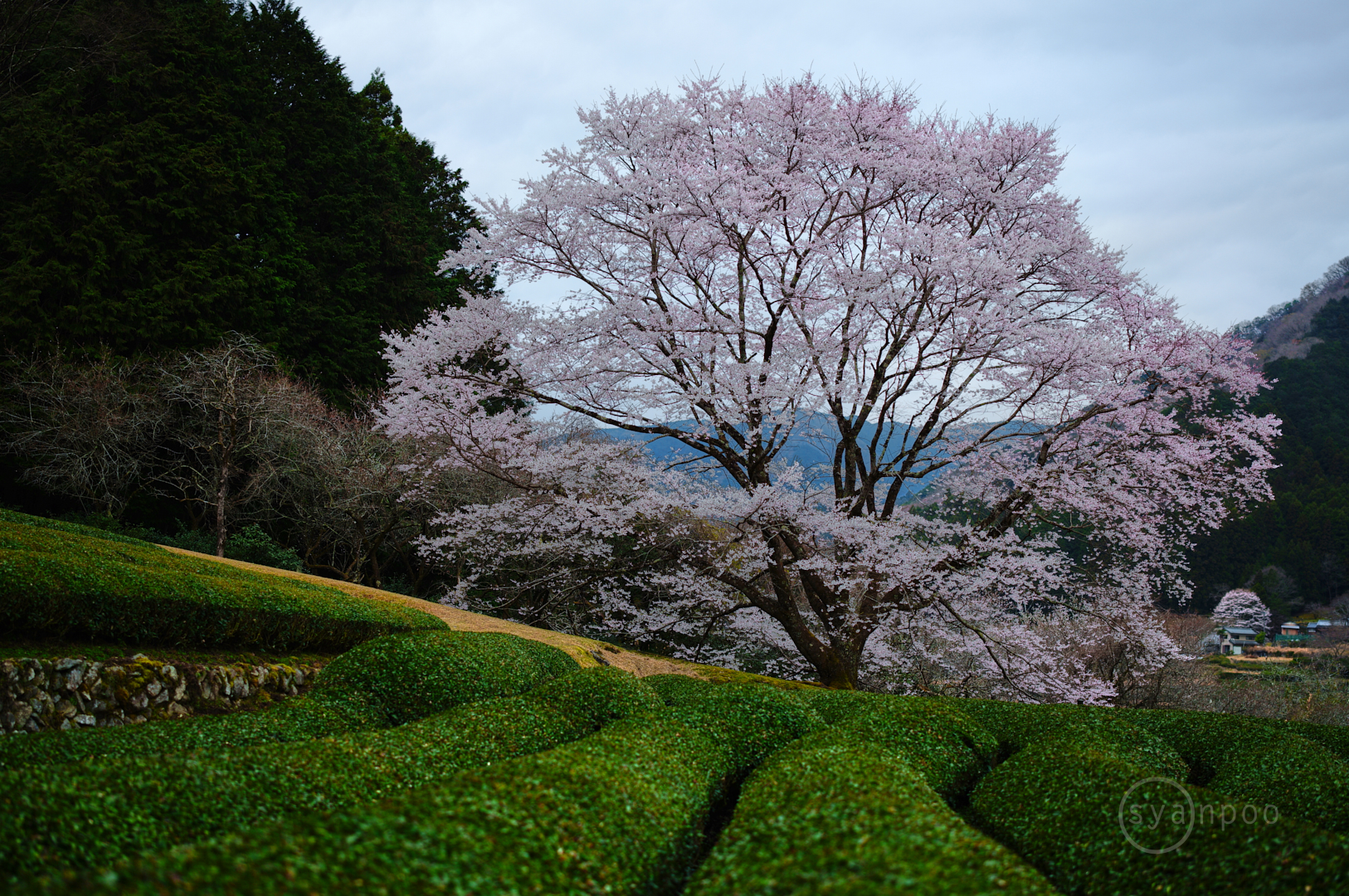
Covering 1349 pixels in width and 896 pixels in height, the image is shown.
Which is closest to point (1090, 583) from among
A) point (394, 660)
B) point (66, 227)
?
point (394, 660)

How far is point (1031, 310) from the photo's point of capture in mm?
9234

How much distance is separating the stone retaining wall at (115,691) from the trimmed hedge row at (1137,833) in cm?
491

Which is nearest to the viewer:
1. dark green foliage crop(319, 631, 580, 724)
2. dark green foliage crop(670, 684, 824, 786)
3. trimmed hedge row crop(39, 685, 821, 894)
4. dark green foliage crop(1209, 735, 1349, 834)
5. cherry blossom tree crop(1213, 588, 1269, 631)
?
trimmed hedge row crop(39, 685, 821, 894)

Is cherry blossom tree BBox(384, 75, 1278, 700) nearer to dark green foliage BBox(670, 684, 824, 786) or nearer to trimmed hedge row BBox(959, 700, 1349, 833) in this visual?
trimmed hedge row BBox(959, 700, 1349, 833)

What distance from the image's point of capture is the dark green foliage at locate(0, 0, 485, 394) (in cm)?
1499

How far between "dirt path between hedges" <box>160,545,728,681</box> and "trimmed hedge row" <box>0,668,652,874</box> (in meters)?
4.34

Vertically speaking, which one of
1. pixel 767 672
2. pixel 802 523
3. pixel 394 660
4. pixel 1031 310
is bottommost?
pixel 767 672

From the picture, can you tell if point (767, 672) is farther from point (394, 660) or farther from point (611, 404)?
point (394, 660)

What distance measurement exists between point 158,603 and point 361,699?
169cm

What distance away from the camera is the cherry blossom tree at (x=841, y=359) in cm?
830

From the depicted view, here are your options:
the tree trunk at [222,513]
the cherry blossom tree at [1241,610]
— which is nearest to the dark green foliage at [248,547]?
the tree trunk at [222,513]

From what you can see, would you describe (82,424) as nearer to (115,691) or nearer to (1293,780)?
(115,691)

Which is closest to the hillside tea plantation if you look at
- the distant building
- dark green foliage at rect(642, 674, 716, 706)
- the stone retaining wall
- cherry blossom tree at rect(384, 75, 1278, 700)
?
dark green foliage at rect(642, 674, 716, 706)

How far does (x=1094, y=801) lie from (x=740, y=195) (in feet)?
21.2
